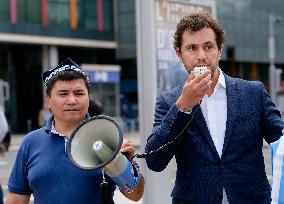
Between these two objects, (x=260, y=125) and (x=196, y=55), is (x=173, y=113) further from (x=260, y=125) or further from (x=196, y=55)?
(x=260, y=125)

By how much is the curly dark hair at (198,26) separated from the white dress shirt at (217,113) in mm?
178

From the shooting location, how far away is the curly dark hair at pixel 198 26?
2.42 meters

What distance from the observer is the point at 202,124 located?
2.44 meters

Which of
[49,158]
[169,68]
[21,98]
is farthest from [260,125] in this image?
[21,98]

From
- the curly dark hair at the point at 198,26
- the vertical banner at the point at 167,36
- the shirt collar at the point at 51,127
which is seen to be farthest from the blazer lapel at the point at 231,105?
the vertical banner at the point at 167,36

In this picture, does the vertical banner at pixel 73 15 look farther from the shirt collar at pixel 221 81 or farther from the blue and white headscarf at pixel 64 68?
the shirt collar at pixel 221 81

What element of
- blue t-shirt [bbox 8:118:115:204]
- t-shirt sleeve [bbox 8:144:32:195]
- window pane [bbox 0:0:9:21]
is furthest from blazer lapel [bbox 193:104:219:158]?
window pane [bbox 0:0:9:21]

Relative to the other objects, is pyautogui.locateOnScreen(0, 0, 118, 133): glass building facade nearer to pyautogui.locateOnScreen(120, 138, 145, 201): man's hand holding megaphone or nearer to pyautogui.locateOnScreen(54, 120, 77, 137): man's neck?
pyautogui.locateOnScreen(54, 120, 77, 137): man's neck

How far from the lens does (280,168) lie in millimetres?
2303

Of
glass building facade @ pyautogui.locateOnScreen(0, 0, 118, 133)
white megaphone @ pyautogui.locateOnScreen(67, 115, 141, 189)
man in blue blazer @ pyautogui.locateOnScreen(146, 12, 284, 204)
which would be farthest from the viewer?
glass building facade @ pyautogui.locateOnScreen(0, 0, 118, 133)

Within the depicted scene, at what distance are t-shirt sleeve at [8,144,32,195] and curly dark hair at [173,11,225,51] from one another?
0.86 metres

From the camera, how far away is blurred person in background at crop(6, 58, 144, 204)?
99.4 inches

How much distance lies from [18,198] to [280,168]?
46.6 inches

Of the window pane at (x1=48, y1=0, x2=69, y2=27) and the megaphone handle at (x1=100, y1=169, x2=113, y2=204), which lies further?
the window pane at (x1=48, y1=0, x2=69, y2=27)
